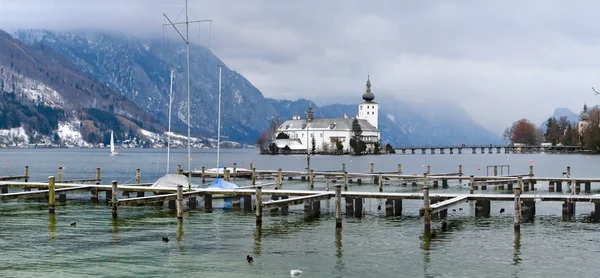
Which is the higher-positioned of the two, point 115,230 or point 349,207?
point 349,207

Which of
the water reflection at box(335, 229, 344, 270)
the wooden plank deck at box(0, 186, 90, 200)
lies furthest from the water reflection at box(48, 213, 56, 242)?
the water reflection at box(335, 229, 344, 270)

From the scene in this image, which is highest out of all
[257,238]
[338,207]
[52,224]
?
[338,207]

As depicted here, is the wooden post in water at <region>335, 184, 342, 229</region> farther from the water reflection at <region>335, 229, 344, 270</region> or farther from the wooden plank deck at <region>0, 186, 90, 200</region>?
the wooden plank deck at <region>0, 186, 90, 200</region>

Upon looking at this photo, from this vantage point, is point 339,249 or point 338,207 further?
point 338,207

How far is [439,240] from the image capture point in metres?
33.9

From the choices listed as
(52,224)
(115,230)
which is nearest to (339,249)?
(115,230)

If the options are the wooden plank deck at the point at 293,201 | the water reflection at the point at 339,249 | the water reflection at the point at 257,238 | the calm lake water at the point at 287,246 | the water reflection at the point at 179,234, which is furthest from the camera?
the wooden plank deck at the point at 293,201

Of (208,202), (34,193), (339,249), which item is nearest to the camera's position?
(339,249)

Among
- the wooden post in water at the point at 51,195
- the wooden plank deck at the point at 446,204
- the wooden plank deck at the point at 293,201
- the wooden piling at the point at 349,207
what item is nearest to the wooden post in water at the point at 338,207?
the wooden plank deck at the point at 293,201

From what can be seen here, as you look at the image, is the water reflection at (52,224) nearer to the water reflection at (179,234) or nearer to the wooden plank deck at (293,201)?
the water reflection at (179,234)

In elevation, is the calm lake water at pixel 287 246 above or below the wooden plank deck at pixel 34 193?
below

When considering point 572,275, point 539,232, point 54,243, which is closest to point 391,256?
point 572,275

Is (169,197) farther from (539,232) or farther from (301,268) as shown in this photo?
(539,232)

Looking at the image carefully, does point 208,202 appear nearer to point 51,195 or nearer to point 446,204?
point 51,195
